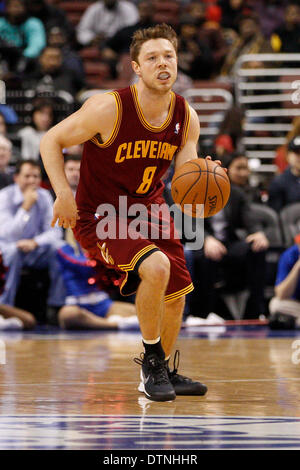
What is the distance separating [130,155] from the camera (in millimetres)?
4902

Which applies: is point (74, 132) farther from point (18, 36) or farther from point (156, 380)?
point (18, 36)

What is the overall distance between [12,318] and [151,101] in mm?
4628

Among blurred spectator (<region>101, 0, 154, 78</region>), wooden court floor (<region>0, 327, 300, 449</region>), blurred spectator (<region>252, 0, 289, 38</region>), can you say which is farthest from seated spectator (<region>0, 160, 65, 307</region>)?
blurred spectator (<region>252, 0, 289, 38</region>)

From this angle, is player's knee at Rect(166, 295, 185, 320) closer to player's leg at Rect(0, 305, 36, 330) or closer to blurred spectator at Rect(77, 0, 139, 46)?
player's leg at Rect(0, 305, 36, 330)

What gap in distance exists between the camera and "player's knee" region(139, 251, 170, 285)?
4.59m

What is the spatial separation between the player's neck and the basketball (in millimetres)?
316

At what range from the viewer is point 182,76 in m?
12.8

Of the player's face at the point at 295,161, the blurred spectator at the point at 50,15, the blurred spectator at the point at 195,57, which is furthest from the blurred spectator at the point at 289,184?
the blurred spectator at the point at 50,15

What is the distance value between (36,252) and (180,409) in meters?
5.23

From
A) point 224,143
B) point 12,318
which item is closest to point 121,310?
point 12,318

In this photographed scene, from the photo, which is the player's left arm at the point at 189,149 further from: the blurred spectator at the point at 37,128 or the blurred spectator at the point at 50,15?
the blurred spectator at the point at 50,15

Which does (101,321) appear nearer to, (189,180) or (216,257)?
(216,257)

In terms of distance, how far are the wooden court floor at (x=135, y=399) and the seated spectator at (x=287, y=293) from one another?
3.52 ft
